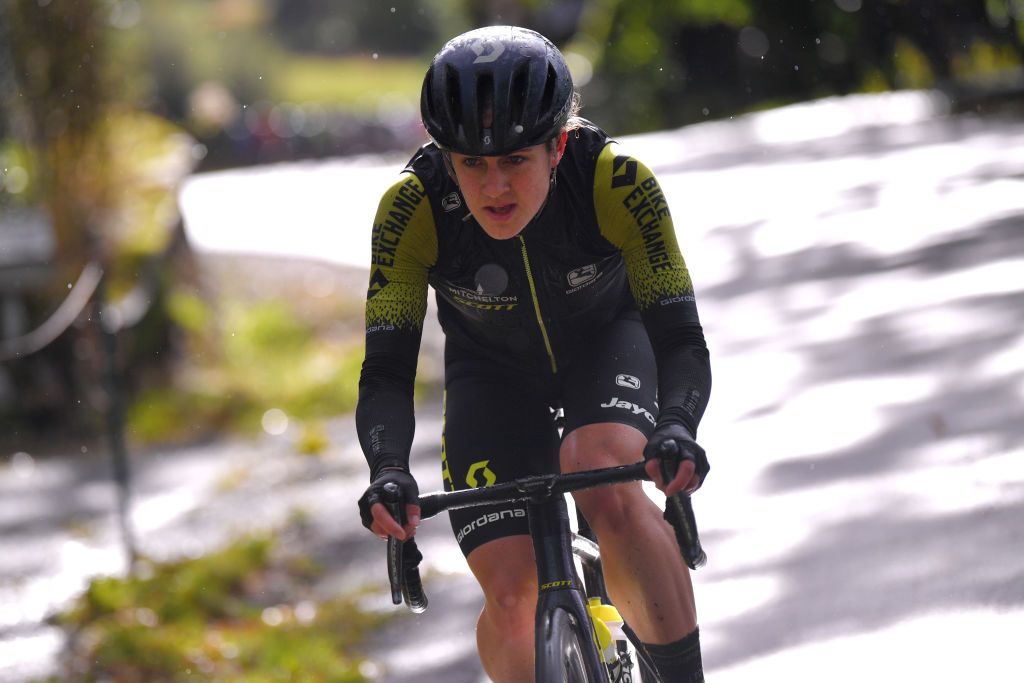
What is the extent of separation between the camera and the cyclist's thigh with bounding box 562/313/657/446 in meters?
3.81

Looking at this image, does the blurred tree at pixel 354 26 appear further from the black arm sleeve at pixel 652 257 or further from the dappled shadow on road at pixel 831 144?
the black arm sleeve at pixel 652 257

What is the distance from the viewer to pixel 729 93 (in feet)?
87.3

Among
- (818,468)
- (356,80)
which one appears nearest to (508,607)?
(818,468)

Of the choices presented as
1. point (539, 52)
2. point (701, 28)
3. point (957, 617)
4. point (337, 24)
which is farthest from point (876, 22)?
point (337, 24)

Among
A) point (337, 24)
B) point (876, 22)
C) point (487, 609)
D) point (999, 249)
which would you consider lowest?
point (487, 609)

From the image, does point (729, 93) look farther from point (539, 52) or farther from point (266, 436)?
point (539, 52)

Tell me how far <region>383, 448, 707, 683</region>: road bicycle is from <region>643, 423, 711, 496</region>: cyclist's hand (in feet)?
0.06

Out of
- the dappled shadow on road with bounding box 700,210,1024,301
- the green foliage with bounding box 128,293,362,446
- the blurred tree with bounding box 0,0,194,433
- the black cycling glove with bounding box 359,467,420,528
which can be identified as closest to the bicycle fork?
the black cycling glove with bounding box 359,467,420,528

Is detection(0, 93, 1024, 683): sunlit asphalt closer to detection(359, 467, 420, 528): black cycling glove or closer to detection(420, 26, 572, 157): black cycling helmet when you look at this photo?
detection(359, 467, 420, 528): black cycling glove

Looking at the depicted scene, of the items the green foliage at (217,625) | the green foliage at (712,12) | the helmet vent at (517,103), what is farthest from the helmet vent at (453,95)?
the green foliage at (712,12)

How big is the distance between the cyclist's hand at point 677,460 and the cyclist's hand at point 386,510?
1.76ft

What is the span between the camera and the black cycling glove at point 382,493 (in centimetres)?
329

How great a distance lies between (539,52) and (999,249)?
8460 millimetres

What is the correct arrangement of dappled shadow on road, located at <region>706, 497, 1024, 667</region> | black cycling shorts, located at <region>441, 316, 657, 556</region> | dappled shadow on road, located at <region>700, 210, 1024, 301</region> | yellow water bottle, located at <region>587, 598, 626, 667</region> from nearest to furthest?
yellow water bottle, located at <region>587, 598, 626, 667</region> → black cycling shorts, located at <region>441, 316, 657, 556</region> → dappled shadow on road, located at <region>706, 497, 1024, 667</region> → dappled shadow on road, located at <region>700, 210, 1024, 301</region>
